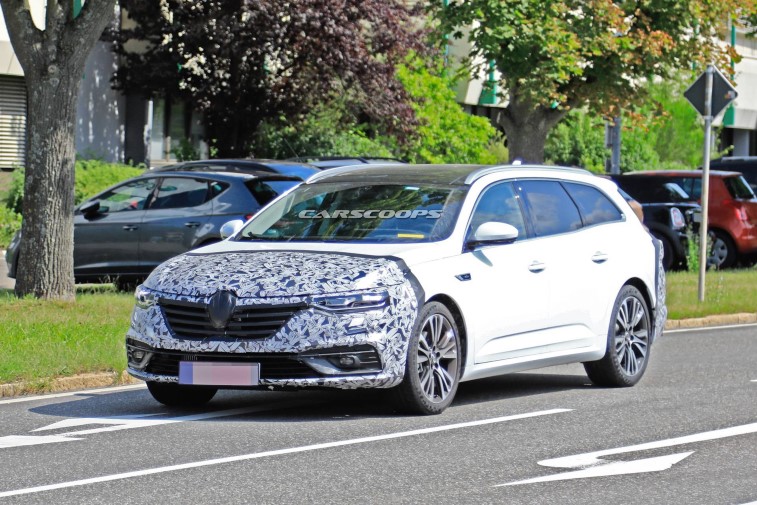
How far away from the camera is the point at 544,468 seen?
8.14 meters

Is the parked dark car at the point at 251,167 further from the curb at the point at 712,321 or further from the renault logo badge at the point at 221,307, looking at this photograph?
the renault logo badge at the point at 221,307

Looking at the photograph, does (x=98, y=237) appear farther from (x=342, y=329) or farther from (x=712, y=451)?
(x=712, y=451)

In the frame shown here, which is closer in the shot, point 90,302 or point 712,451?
point 712,451

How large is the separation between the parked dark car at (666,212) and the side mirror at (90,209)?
9732 millimetres

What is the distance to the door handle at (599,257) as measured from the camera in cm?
1173

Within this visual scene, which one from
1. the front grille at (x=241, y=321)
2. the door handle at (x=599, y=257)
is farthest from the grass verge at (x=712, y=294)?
the front grille at (x=241, y=321)

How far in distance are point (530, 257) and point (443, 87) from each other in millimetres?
26292

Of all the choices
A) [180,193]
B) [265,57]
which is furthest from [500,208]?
[265,57]

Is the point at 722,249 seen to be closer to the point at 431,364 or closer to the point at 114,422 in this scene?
the point at 431,364

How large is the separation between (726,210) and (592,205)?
588 inches

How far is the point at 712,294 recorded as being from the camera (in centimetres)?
2036

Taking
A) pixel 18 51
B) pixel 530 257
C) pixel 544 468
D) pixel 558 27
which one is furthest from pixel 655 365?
pixel 558 27

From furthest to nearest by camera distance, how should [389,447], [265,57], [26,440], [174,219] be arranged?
1. [265,57]
2. [174,219]
3. [26,440]
4. [389,447]

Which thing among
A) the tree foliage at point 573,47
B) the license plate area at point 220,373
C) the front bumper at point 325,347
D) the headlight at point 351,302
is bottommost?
the license plate area at point 220,373
